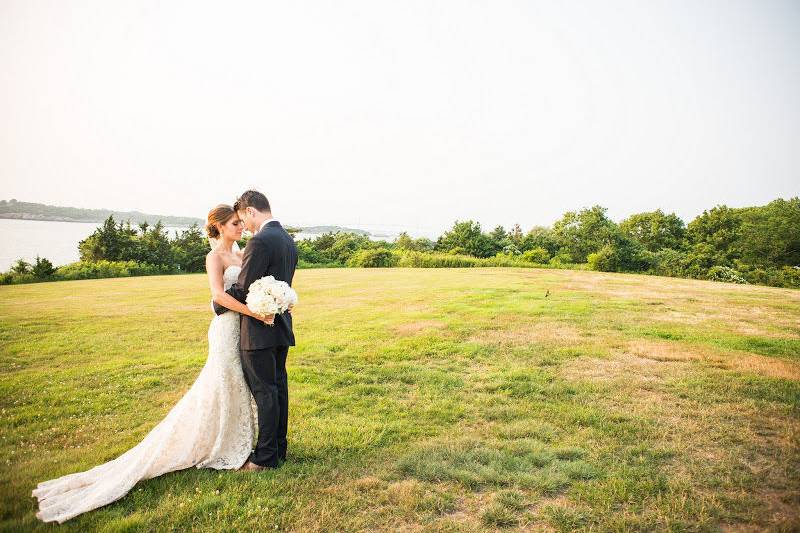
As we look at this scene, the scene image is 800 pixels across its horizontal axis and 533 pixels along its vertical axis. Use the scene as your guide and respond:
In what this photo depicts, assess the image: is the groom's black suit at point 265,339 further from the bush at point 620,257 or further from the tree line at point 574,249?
the bush at point 620,257

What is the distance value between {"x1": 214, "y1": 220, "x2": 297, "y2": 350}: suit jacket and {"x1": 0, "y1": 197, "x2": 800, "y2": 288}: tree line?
1043 inches

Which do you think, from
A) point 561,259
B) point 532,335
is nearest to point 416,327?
point 532,335

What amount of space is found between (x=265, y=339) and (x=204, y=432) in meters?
1.28

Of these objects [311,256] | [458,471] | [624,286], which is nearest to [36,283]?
[311,256]

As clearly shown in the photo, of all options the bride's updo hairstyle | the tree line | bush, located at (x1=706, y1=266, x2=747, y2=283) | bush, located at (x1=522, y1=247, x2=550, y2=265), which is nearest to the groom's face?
the bride's updo hairstyle

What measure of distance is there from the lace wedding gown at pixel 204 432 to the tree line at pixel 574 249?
25.8 m

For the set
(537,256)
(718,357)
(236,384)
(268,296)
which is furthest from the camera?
(537,256)

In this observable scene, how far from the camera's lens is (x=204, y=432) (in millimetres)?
4578

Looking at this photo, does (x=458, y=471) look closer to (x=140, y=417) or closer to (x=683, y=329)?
(x=140, y=417)

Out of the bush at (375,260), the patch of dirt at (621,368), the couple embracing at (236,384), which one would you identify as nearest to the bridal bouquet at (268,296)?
the couple embracing at (236,384)

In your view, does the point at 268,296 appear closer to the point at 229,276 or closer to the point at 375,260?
the point at 229,276

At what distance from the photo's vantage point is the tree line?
27656 millimetres

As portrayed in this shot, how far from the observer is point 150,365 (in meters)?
8.48

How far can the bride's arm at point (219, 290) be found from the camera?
4.46 meters
